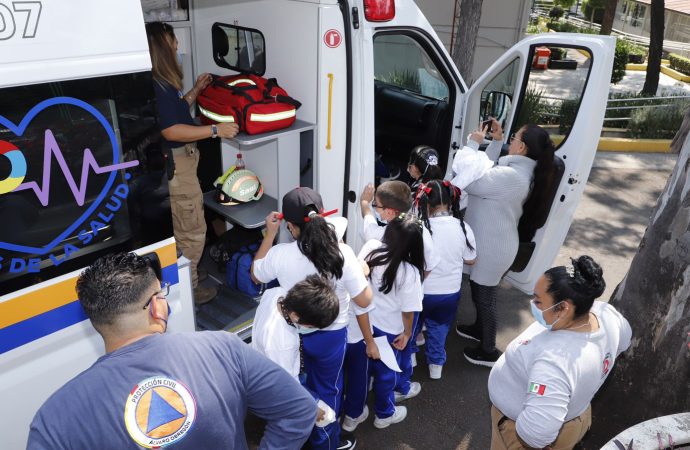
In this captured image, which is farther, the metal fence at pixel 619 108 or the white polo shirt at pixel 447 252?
the metal fence at pixel 619 108

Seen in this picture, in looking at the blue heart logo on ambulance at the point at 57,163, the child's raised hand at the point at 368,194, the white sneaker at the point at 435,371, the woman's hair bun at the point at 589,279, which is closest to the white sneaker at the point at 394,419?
the white sneaker at the point at 435,371

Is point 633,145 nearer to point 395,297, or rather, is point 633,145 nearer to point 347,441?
point 395,297

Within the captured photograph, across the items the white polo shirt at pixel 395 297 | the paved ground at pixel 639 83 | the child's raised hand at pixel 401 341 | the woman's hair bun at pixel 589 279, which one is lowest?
the paved ground at pixel 639 83

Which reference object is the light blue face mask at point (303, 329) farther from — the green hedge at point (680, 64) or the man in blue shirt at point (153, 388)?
the green hedge at point (680, 64)

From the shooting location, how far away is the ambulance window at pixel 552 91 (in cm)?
620

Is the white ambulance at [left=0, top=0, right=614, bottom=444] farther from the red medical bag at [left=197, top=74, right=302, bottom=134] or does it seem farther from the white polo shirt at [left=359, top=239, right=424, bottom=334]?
the white polo shirt at [left=359, top=239, right=424, bottom=334]

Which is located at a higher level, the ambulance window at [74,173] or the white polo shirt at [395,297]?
the ambulance window at [74,173]

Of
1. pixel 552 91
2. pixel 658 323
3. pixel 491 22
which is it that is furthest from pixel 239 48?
pixel 552 91

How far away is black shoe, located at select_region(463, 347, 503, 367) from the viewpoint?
3.92 meters

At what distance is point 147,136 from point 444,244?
1764mm

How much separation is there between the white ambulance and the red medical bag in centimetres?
9

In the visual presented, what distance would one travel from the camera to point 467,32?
8367 mm

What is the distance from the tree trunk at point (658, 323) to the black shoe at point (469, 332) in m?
1.14

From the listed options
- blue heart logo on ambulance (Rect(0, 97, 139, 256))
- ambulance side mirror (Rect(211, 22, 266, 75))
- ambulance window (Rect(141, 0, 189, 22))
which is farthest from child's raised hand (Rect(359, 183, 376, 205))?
ambulance window (Rect(141, 0, 189, 22))
